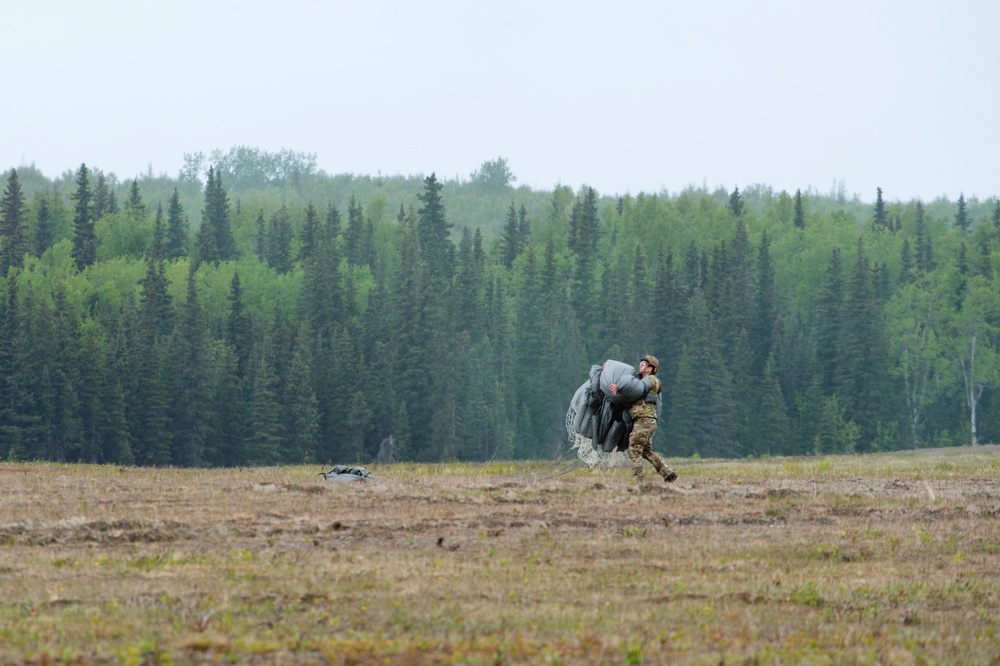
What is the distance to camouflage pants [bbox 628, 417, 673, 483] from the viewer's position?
2253 cm

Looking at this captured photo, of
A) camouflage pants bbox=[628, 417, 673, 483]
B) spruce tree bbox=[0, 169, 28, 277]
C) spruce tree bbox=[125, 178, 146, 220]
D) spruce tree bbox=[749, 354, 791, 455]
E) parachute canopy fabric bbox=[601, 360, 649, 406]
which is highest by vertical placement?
spruce tree bbox=[125, 178, 146, 220]

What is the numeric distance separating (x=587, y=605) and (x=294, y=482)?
1282 cm

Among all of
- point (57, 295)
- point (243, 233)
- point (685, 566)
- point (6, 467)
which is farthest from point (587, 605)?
point (243, 233)

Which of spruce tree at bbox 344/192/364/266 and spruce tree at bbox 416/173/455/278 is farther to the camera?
spruce tree at bbox 344/192/364/266

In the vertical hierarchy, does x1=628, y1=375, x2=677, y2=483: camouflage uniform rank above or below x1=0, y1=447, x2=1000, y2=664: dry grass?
above

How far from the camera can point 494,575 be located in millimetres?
13000

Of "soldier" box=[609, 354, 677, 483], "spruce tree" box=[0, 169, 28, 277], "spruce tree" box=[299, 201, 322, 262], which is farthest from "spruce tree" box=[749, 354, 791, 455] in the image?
"soldier" box=[609, 354, 677, 483]

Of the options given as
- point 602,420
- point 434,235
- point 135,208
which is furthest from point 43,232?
point 602,420

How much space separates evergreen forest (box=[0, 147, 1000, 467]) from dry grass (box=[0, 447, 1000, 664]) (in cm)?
6003

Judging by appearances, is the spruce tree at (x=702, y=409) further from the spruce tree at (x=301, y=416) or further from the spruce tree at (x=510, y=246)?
the spruce tree at (x=510, y=246)

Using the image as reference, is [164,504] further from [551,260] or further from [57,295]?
[551,260]

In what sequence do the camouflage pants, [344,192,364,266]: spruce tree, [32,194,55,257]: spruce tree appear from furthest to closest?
[344,192,364,266]: spruce tree < [32,194,55,257]: spruce tree < the camouflage pants

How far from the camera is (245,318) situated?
97.2 metres

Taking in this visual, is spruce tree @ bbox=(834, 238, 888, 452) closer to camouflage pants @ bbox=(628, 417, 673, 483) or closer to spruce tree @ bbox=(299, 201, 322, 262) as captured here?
spruce tree @ bbox=(299, 201, 322, 262)
